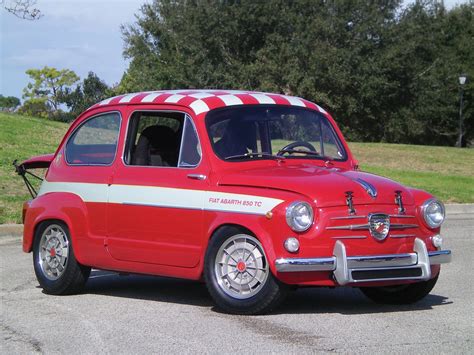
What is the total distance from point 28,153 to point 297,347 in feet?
57.1

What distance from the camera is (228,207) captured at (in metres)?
6.69

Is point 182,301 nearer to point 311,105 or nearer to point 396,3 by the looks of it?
point 311,105

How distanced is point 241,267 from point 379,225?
114cm

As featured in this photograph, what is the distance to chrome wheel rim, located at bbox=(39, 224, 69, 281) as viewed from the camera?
7977 mm

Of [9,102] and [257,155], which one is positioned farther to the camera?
[9,102]

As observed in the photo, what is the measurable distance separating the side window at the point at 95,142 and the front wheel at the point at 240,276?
5.71 feet

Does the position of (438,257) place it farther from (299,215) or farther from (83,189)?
(83,189)

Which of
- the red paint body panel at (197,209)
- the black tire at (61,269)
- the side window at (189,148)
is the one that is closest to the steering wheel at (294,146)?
the red paint body panel at (197,209)

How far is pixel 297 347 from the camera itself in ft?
18.4

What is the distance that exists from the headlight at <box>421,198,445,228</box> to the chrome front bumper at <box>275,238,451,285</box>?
0.26 metres

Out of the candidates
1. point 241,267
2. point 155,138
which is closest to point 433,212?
point 241,267

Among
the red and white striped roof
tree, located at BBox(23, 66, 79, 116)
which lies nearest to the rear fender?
the red and white striped roof

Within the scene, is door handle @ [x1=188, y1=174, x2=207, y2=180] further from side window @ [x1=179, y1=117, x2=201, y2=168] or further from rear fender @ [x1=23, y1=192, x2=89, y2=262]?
rear fender @ [x1=23, y1=192, x2=89, y2=262]

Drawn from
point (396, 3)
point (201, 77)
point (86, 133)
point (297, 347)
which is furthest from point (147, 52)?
point (297, 347)
